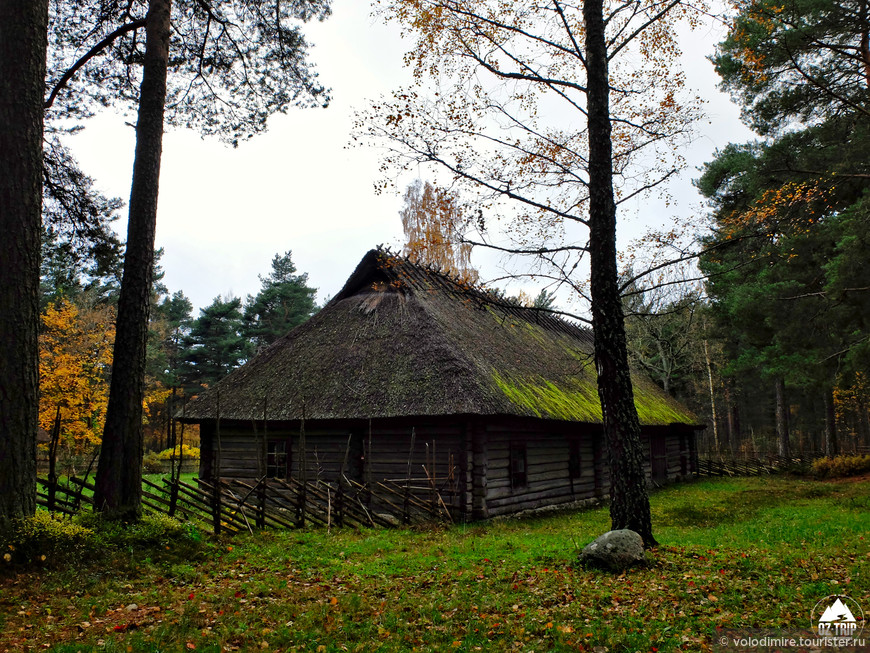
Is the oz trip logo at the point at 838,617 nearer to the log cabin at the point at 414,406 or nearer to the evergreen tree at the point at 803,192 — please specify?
the evergreen tree at the point at 803,192

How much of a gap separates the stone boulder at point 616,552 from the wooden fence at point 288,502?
528 centimetres

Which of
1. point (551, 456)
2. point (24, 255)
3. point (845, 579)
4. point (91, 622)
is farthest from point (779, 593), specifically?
point (551, 456)

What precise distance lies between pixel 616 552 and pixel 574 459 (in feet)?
35.4

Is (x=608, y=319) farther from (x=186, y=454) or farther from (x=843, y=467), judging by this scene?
(x=186, y=454)

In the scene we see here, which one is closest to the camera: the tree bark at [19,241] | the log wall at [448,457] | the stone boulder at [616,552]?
the tree bark at [19,241]

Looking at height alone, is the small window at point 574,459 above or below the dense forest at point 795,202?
below

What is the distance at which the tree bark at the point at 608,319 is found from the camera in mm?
7668

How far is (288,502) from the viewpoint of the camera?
1212cm

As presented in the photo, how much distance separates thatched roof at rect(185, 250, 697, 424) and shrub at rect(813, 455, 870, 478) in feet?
36.1

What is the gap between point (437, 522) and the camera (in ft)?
40.1

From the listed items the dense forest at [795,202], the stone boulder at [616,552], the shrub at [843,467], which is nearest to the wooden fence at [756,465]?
the shrub at [843,467]

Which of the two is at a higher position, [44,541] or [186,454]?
[44,541]

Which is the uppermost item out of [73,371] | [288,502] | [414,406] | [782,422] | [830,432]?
[73,371]

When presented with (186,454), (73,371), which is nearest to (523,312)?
(73,371)
